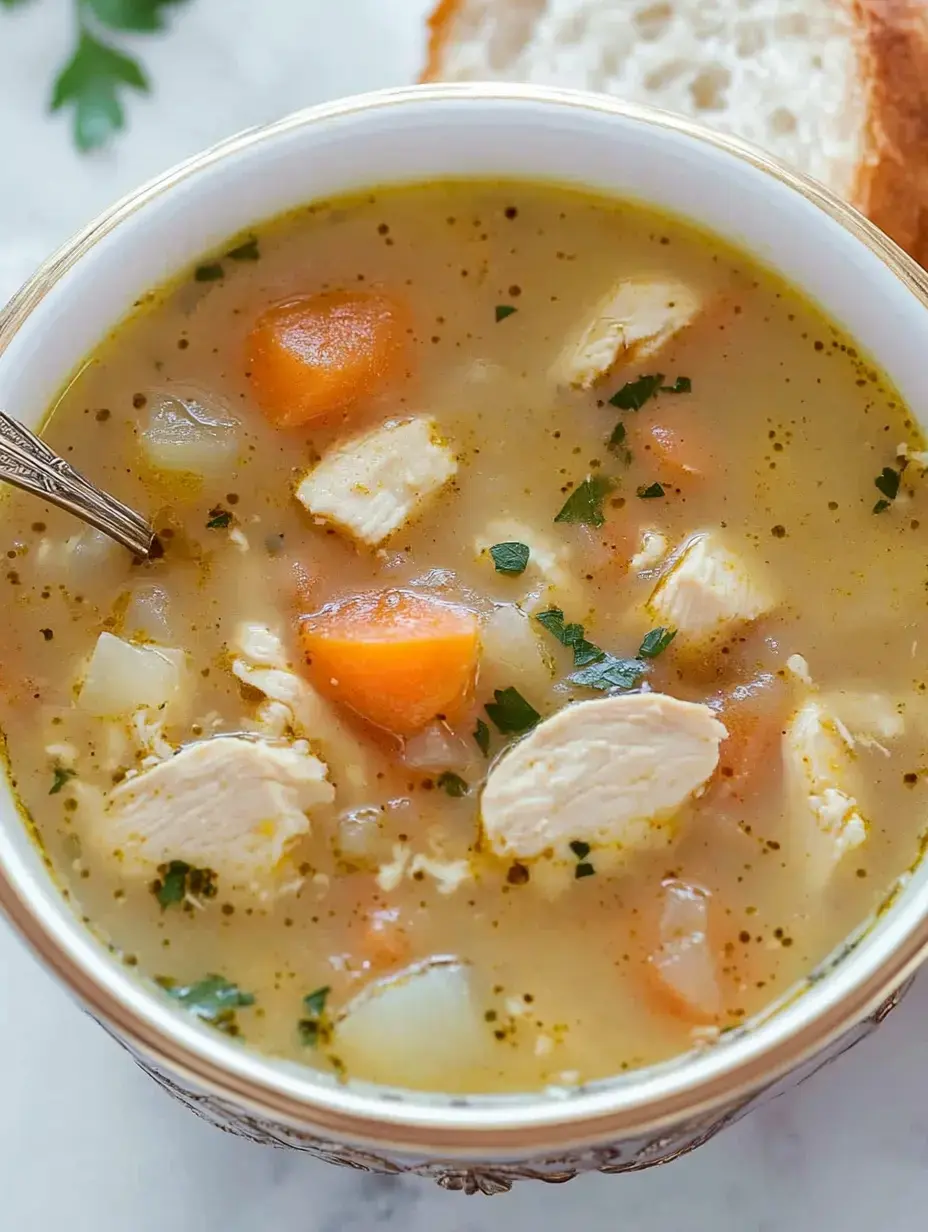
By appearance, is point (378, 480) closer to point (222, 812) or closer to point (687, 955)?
point (222, 812)

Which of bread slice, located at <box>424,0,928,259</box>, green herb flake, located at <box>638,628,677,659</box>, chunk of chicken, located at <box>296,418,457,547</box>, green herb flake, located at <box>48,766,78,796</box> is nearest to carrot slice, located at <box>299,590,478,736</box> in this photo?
chunk of chicken, located at <box>296,418,457,547</box>

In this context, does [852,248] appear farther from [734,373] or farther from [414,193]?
[414,193]

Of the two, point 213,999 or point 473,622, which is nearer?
point 213,999

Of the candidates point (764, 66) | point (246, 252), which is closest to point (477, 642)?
point (246, 252)

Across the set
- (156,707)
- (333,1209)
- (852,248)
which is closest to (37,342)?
(156,707)

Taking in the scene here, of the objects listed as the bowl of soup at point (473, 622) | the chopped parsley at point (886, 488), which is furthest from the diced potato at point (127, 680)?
the chopped parsley at point (886, 488)
